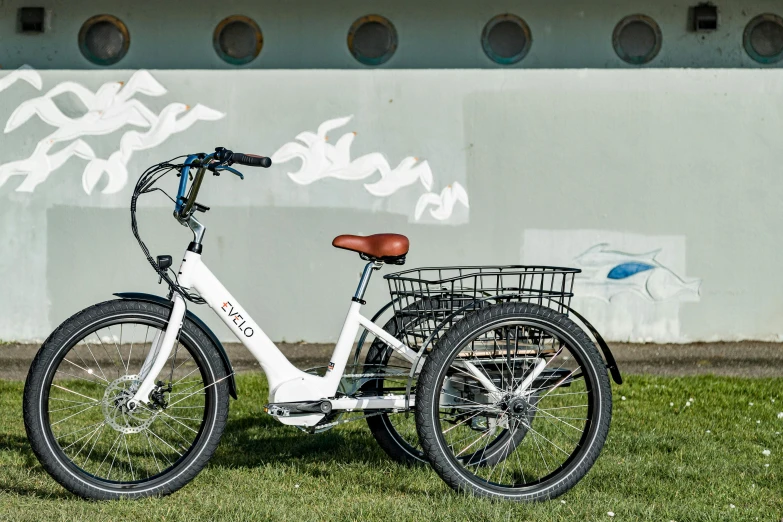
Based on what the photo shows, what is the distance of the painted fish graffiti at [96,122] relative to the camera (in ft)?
25.2

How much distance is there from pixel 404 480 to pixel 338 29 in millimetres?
4958

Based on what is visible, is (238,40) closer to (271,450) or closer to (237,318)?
(271,450)

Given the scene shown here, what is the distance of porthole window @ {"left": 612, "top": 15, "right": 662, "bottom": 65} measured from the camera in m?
8.19

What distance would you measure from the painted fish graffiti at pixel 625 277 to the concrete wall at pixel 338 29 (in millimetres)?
1689

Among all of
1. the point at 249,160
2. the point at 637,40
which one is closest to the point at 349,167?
the point at 637,40

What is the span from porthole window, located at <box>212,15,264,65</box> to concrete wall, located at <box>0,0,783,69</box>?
6cm

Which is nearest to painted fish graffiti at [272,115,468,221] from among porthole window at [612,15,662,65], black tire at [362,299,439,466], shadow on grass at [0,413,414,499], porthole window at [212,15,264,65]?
porthole window at [212,15,264,65]

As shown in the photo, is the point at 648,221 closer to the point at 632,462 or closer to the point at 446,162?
the point at 446,162

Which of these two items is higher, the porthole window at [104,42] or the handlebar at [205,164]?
the porthole window at [104,42]

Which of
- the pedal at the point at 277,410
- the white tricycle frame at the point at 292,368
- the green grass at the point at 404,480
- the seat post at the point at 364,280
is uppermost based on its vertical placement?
the seat post at the point at 364,280

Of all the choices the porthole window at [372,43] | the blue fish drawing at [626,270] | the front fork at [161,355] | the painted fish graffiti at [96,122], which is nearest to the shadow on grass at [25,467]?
the front fork at [161,355]

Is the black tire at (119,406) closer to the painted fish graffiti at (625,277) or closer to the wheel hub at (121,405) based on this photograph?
the wheel hub at (121,405)

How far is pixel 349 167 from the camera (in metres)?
7.72

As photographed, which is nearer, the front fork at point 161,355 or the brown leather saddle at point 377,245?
the front fork at point 161,355
